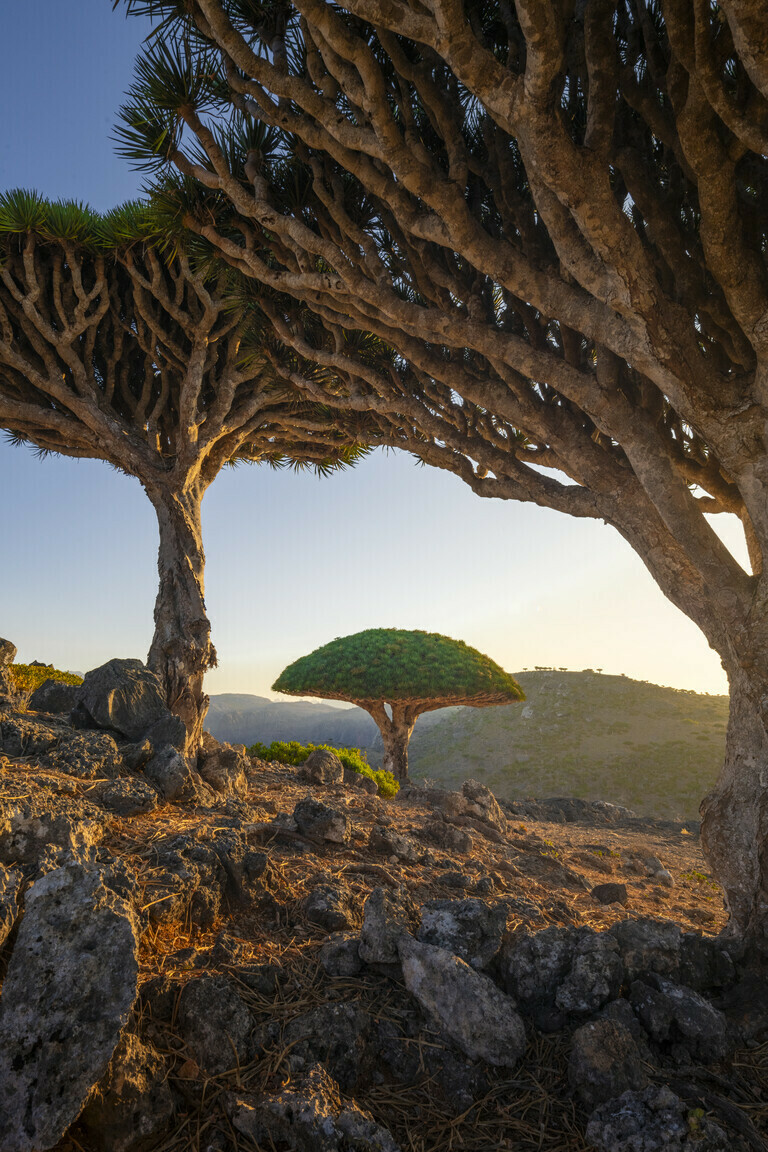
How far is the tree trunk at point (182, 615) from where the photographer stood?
6.97 meters

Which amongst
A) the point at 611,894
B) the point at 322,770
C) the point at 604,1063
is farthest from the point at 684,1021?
the point at 322,770

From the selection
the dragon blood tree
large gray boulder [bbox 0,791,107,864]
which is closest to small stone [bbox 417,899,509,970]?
large gray boulder [bbox 0,791,107,864]

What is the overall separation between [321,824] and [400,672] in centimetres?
1015

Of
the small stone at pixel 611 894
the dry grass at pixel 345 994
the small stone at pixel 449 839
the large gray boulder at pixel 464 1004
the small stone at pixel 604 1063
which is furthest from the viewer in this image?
the small stone at pixel 449 839

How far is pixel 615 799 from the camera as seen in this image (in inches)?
856

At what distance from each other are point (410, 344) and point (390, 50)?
2.03m

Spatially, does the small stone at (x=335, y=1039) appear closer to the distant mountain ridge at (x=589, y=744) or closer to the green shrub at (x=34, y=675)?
the green shrub at (x=34, y=675)

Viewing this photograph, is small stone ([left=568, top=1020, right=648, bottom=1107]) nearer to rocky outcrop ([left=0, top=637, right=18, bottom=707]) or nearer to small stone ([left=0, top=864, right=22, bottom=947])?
small stone ([left=0, top=864, right=22, bottom=947])

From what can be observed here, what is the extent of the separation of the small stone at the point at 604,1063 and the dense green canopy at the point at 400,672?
11.9 m

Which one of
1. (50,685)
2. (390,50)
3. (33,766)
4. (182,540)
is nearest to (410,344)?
(390,50)

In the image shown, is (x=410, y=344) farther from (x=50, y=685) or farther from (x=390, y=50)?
(x=50, y=685)

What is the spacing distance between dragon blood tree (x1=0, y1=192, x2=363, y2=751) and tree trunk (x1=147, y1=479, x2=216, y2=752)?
0.01 meters

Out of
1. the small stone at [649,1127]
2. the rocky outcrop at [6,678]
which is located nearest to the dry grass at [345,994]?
the small stone at [649,1127]

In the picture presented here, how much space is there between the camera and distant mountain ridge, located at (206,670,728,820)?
883 inches
